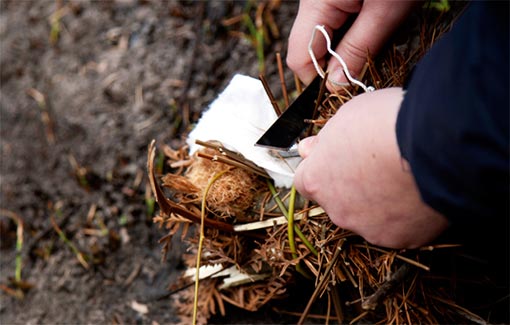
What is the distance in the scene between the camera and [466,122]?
29.8 inches

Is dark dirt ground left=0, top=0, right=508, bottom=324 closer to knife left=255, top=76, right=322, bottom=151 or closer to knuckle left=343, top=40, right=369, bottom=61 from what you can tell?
knife left=255, top=76, right=322, bottom=151

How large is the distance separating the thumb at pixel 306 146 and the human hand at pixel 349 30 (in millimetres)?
185

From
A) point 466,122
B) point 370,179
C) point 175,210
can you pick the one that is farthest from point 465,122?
point 175,210

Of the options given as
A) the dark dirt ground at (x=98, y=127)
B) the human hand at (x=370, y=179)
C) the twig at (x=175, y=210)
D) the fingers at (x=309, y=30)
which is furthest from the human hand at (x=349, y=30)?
the dark dirt ground at (x=98, y=127)

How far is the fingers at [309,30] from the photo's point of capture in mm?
1172

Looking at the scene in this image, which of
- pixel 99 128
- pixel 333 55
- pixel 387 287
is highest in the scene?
pixel 333 55

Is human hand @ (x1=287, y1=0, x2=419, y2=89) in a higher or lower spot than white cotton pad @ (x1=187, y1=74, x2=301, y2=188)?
higher

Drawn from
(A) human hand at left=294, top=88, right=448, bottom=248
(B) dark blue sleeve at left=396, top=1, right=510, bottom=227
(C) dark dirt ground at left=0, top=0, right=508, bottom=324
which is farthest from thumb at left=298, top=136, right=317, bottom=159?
(C) dark dirt ground at left=0, top=0, right=508, bottom=324

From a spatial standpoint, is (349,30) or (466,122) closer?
(466,122)

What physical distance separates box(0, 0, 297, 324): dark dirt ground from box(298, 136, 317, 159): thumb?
0.53 m

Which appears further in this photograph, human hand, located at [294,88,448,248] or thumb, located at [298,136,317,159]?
thumb, located at [298,136,317,159]

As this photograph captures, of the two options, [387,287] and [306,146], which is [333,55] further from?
[387,287]

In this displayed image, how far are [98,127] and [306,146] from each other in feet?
3.37

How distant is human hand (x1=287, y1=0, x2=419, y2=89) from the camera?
44.2 inches
